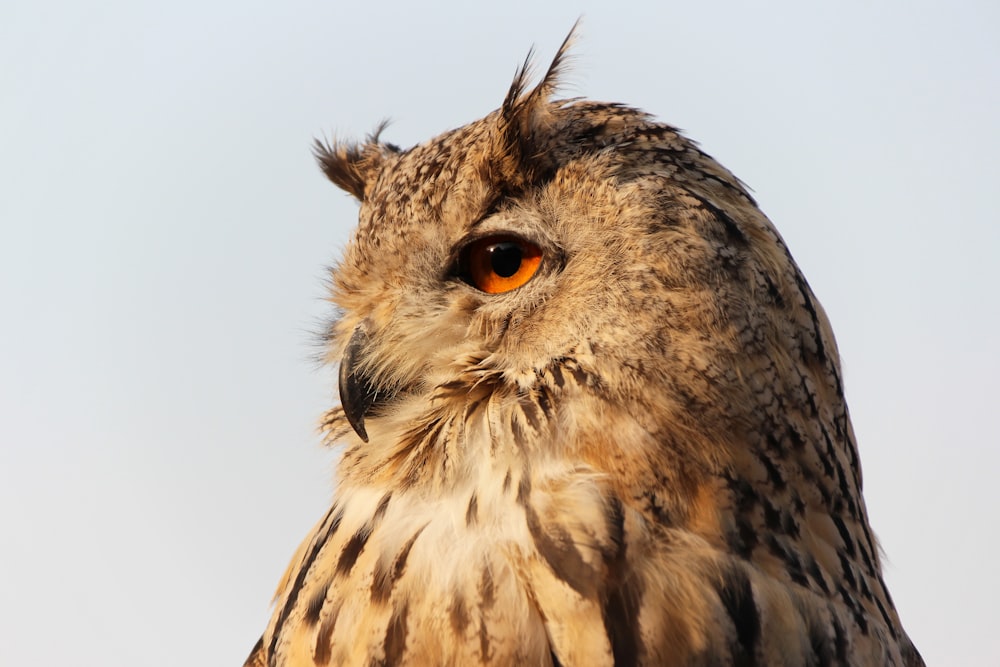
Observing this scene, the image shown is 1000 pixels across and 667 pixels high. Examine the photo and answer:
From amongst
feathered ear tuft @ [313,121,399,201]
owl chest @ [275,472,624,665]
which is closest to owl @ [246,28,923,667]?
owl chest @ [275,472,624,665]

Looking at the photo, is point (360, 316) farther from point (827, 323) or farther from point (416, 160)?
point (827, 323)

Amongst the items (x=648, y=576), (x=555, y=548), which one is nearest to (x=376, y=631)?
(x=555, y=548)

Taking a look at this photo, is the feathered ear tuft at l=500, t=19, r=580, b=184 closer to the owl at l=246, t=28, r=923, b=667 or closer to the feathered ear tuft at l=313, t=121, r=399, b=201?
the owl at l=246, t=28, r=923, b=667

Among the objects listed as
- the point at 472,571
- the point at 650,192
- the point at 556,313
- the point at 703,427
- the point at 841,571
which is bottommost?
the point at 841,571

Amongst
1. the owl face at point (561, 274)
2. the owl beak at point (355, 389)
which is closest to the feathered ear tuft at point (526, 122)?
the owl face at point (561, 274)

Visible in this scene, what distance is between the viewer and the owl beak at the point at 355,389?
75.8 inches

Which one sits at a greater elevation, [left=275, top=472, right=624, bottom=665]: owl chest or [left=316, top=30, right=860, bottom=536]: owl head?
[left=316, top=30, right=860, bottom=536]: owl head

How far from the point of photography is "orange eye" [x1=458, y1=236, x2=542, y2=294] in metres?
1.82

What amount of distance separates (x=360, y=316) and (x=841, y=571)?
988 millimetres

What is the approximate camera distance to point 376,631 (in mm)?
1572

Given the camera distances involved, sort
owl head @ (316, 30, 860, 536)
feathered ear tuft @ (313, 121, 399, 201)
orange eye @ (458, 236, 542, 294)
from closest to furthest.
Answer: owl head @ (316, 30, 860, 536), orange eye @ (458, 236, 542, 294), feathered ear tuft @ (313, 121, 399, 201)

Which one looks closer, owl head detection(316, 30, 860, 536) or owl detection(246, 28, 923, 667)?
owl detection(246, 28, 923, 667)

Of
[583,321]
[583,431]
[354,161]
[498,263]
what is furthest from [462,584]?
[354,161]

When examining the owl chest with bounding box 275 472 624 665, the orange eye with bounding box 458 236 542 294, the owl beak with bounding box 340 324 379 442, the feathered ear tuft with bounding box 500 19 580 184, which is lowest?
the owl chest with bounding box 275 472 624 665
